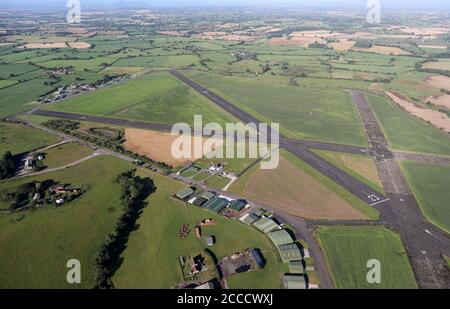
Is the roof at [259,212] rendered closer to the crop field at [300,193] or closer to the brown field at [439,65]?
the crop field at [300,193]

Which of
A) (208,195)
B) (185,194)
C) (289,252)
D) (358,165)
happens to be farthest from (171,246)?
(358,165)

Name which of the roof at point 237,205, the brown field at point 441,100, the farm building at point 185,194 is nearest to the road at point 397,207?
the roof at point 237,205

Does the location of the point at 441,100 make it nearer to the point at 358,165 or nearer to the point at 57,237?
the point at 358,165

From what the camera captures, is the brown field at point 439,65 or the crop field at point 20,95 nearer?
the crop field at point 20,95

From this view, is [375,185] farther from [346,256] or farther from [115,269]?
[115,269]

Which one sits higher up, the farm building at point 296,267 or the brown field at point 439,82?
the brown field at point 439,82
